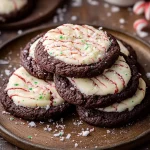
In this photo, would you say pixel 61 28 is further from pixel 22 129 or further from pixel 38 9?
pixel 38 9

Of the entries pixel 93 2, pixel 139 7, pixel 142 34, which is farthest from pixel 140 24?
pixel 93 2

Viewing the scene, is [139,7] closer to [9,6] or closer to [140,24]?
[140,24]

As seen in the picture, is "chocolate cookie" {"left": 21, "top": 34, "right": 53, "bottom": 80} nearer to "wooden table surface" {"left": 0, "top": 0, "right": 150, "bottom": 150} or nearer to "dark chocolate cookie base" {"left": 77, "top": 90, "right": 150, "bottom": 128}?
"dark chocolate cookie base" {"left": 77, "top": 90, "right": 150, "bottom": 128}

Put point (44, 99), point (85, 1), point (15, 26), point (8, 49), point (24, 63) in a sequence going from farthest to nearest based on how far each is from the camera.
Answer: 1. point (85, 1)
2. point (15, 26)
3. point (8, 49)
4. point (24, 63)
5. point (44, 99)

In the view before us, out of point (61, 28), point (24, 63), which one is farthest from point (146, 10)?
point (24, 63)

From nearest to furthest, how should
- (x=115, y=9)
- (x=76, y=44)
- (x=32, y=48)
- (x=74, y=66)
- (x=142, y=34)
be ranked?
(x=74, y=66)
(x=76, y=44)
(x=32, y=48)
(x=142, y=34)
(x=115, y=9)

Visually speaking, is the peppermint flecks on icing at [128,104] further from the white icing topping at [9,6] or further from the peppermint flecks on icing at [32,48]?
the white icing topping at [9,6]
